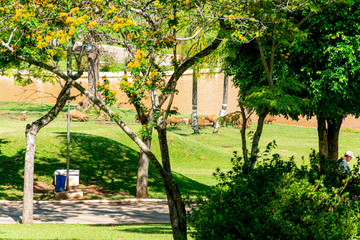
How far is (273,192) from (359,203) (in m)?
1.08

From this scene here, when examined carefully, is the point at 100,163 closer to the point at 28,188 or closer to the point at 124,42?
the point at 28,188

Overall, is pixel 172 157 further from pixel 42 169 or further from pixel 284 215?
pixel 284 215

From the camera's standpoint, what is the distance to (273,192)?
5.33 meters

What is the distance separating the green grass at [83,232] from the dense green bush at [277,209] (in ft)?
13.8

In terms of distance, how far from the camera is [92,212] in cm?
1330

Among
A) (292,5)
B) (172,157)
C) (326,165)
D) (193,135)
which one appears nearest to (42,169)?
(172,157)

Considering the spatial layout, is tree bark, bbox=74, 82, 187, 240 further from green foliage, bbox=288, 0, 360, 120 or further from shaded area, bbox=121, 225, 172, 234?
green foliage, bbox=288, 0, 360, 120

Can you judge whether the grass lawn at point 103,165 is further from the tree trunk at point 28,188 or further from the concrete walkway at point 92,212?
the concrete walkway at point 92,212

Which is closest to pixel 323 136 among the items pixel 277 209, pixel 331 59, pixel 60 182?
pixel 331 59

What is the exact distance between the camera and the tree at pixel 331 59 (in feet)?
42.4

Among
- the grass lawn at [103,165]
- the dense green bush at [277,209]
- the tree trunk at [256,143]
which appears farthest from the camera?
the grass lawn at [103,165]

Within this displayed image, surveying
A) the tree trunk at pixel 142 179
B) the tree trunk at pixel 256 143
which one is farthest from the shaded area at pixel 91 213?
the tree trunk at pixel 256 143

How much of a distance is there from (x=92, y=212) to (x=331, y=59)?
877cm

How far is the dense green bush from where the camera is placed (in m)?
4.90
